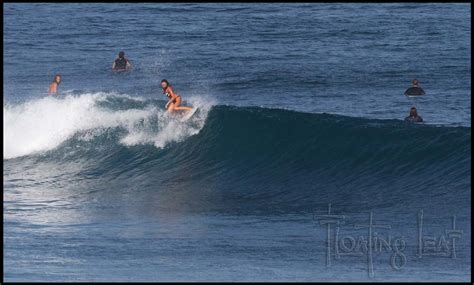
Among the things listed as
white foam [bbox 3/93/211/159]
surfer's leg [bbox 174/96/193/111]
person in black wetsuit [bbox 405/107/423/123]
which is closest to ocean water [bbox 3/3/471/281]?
white foam [bbox 3/93/211/159]

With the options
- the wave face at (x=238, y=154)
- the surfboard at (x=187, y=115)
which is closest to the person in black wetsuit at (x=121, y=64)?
the wave face at (x=238, y=154)

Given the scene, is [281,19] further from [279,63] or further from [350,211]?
[350,211]

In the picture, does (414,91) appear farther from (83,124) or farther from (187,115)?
(83,124)

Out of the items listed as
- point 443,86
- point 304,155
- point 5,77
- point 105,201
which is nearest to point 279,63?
point 443,86

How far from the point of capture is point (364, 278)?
16766 millimetres

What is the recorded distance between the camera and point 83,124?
29328 millimetres

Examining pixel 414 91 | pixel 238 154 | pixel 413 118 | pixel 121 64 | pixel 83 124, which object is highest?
pixel 121 64

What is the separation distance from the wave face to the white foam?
0.03 metres

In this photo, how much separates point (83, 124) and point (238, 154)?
4359 millimetres

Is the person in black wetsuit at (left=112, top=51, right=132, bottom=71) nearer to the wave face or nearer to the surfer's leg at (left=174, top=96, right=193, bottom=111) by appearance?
the wave face

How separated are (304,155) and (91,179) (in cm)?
461

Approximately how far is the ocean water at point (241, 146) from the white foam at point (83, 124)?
1.7 inches

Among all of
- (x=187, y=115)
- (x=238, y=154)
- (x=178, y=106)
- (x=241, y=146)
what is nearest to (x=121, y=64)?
(x=187, y=115)

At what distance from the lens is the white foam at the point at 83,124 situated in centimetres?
2833
